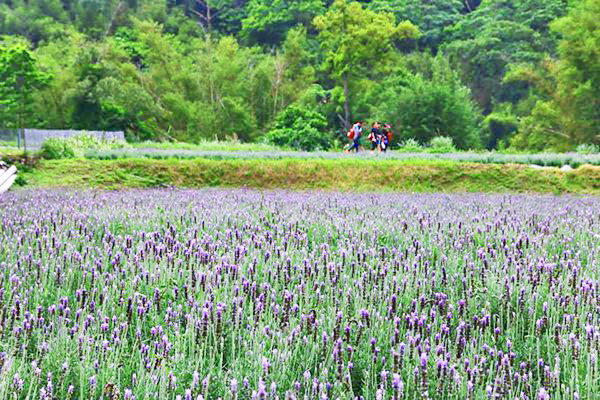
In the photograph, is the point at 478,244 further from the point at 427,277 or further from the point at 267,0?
the point at 267,0

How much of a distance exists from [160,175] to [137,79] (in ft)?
76.7

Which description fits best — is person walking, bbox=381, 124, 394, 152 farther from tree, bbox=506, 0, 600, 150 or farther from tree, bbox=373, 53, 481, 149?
tree, bbox=506, 0, 600, 150

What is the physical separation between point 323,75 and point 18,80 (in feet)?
60.4

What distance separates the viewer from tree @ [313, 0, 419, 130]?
31703 millimetres

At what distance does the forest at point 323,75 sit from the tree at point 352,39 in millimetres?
74

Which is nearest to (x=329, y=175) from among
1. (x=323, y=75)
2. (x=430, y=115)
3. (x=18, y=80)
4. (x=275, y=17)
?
(x=430, y=115)

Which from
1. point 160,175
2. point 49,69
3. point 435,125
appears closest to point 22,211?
point 160,175

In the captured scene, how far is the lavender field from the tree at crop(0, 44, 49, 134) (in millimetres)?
23187

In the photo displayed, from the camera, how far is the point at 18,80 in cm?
2584

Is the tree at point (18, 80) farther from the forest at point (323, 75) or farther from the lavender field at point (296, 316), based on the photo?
the lavender field at point (296, 316)

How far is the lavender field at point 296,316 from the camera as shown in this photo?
187 centimetres

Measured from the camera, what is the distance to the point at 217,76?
31891 millimetres

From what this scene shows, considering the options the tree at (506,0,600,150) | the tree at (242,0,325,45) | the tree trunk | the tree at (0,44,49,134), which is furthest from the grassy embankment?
the tree at (242,0,325,45)

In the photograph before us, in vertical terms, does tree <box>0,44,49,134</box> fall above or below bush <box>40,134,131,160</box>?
above
